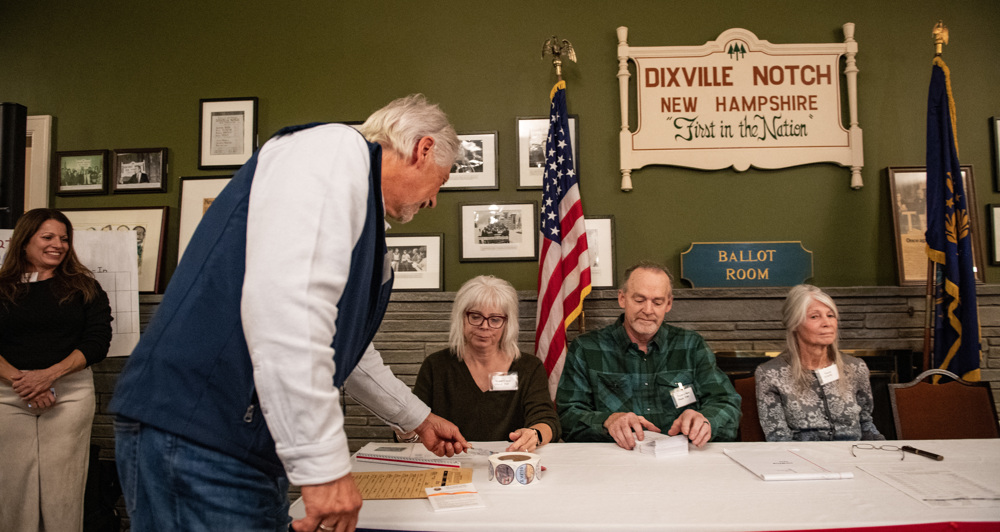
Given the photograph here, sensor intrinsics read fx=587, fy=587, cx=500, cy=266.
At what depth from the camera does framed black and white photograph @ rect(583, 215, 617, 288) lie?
10.8ft

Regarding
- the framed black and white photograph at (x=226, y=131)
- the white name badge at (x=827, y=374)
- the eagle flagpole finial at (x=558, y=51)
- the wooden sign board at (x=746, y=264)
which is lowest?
the white name badge at (x=827, y=374)

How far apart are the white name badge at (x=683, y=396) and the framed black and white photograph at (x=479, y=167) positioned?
1.68m

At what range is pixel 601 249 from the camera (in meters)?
3.31

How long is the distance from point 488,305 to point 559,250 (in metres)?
0.81

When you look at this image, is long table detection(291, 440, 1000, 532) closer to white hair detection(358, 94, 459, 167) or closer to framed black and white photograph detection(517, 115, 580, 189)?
white hair detection(358, 94, 459, 167)

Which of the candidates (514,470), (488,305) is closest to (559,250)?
(488,305)

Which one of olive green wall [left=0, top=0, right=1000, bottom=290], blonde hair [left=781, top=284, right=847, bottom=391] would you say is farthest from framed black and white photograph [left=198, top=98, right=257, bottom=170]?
blonde hair [left=781, top=284, right=847, bottom=391]

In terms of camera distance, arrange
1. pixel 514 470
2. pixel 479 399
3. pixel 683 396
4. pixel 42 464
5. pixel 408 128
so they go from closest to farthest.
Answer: pixel 408 128
pixel 514 470
pixel 683 396
pixel 479 399
pixel 42 464

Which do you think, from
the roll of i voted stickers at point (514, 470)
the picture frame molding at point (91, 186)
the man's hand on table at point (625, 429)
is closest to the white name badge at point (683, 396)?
the man's hand on table at point (625, 429)

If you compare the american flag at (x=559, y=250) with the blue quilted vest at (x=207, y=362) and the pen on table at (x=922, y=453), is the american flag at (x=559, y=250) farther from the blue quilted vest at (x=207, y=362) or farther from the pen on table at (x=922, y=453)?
the blue quilted vest at (x=207, y=362)

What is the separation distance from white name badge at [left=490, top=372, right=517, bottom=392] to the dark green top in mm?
30

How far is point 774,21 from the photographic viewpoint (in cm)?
337

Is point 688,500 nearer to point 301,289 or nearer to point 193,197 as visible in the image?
point 301,289

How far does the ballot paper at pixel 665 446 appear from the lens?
168cm
